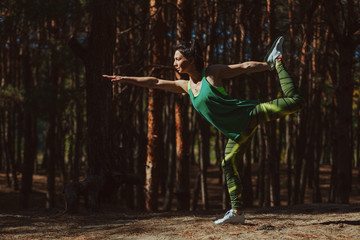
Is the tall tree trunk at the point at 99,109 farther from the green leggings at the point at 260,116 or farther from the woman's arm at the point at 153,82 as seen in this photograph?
the green leggings at the point at 260,116

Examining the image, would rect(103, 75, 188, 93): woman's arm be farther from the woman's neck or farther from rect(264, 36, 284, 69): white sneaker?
rect(264, 36, 284, 69): white sneaker

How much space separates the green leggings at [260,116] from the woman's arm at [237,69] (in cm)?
17

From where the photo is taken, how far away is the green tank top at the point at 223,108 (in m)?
4.48

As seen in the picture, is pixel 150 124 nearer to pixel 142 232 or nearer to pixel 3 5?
pixel 3 5

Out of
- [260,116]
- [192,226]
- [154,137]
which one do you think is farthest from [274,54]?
[154,137]

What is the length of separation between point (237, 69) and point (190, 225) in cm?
176

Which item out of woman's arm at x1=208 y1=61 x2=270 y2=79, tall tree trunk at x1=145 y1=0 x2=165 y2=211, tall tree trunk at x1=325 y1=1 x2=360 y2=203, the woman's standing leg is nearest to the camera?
woman's arm at x1=208 y1=61 x2=270 y2=79

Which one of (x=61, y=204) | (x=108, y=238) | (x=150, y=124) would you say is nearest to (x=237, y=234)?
(x=108, y=238)

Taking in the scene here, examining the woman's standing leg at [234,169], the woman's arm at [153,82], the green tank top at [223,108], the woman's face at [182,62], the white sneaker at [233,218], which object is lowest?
the white sneaker at [233,218]

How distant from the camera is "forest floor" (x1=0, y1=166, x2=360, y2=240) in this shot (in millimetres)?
4305

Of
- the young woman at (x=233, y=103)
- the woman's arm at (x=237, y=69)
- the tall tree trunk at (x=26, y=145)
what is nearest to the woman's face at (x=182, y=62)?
the young woman at (x=233, y=103)

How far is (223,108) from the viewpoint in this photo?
4.48 m

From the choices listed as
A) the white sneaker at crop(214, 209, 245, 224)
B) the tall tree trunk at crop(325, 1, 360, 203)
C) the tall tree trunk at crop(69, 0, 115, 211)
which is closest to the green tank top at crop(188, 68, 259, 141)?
the white sneaker at crop(214, 209, 245, 224)

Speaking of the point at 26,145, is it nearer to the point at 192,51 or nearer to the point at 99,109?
the point at 99,109
